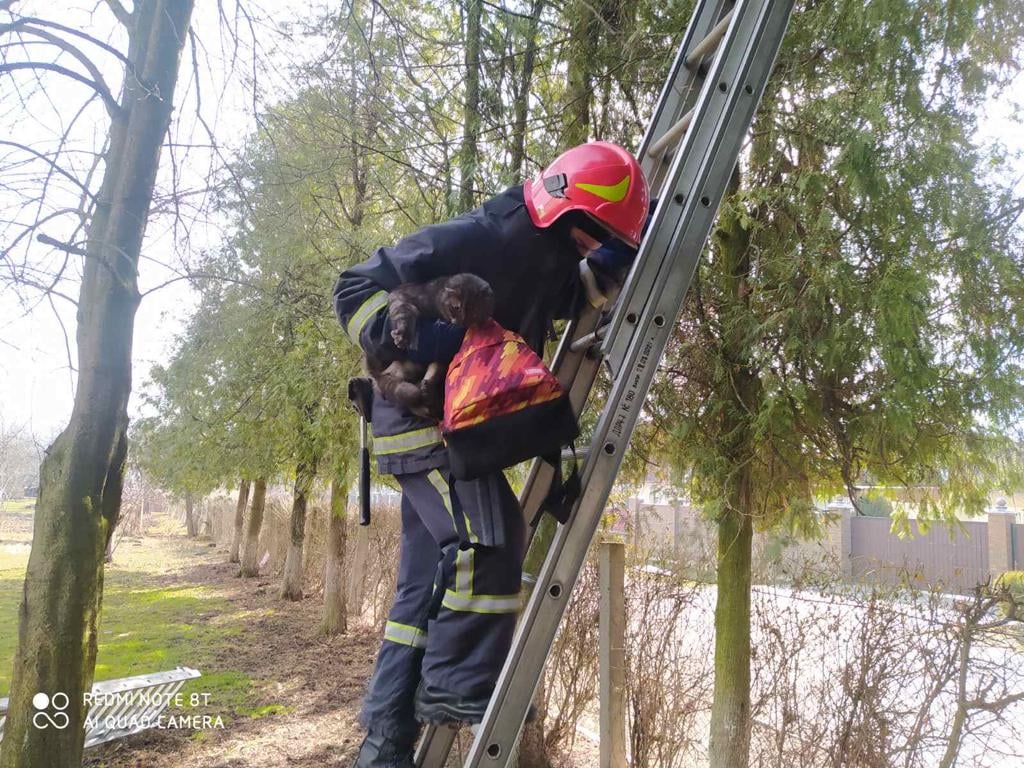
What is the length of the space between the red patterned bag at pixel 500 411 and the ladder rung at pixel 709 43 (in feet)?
4.40

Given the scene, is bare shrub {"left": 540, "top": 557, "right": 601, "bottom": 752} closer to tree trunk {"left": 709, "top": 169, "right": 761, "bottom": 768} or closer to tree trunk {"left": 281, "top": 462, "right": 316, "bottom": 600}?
tree trunk {"left": 709, "top": 169, "right": 761, "bottom": 768}

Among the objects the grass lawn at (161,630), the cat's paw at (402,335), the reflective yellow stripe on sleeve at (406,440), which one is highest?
the cat's paw at (402,335)

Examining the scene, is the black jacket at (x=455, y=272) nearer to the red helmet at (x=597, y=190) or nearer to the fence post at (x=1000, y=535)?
the red helmet at (x=597, y=190)

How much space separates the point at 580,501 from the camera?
190 cm

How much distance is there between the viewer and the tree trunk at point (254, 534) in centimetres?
1520

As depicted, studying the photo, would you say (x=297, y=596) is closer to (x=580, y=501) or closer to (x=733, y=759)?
(x=733, y=759)

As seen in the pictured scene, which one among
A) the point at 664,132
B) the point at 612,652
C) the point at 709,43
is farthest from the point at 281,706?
the point at 709,43

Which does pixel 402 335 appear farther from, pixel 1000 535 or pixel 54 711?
pixel 1000 535

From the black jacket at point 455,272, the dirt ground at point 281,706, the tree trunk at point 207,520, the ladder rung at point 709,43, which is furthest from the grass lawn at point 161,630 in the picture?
the tree trunk at point 207,520

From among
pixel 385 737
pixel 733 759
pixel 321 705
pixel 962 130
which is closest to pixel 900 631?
pixel 733 759

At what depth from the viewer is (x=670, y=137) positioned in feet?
7.84

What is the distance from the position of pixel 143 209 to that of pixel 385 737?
364 cm

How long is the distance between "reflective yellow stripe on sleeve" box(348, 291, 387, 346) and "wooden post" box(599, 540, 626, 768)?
2.68 meters

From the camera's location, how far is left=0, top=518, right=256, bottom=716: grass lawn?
800 centimetres
